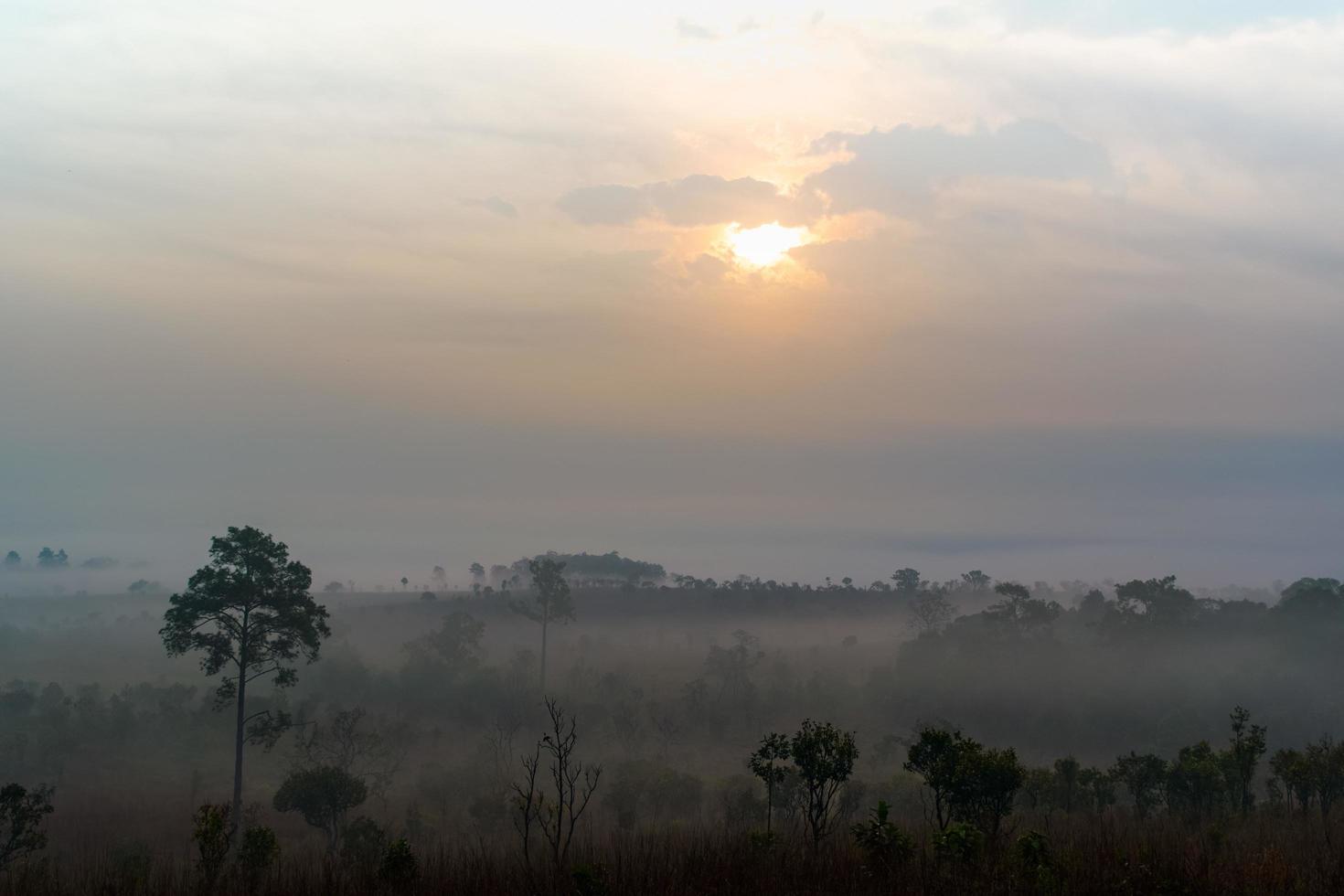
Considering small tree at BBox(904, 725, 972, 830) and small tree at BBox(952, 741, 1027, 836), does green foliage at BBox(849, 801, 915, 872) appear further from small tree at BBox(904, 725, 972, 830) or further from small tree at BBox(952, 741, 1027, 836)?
small tree at BBox(952, 741, 1027, 836)

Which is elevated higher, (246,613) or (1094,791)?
(246,613)

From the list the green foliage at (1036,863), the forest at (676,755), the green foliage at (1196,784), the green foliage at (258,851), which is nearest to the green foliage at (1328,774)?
the forest at (676,755)

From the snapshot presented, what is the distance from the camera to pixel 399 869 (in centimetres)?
3531

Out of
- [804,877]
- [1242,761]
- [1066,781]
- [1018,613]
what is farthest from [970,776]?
[1018,613]

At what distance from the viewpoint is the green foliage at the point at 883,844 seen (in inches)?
1372

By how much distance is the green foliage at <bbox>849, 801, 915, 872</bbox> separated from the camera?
34844 mm

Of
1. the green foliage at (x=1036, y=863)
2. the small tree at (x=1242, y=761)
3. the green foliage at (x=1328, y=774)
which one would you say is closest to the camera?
the green foliage at (x=1036, y=863)

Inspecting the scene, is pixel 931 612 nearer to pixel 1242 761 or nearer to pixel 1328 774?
pixel 1242 761

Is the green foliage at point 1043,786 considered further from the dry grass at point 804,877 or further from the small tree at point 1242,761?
the dry grass at point 804,877

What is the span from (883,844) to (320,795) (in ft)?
151

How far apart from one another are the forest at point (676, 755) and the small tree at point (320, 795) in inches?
8.6

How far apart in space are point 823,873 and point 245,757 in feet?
254

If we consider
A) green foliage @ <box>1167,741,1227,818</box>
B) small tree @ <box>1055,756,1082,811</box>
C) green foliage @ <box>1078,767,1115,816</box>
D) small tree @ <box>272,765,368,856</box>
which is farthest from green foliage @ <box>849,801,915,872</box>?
small tree @ <box>272,765,368,856</box>

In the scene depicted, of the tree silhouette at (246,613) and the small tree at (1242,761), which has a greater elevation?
the tree silhouette at (246,613)
